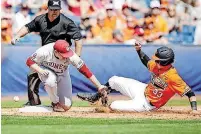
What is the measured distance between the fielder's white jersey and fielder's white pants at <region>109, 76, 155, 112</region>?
0.91 metres

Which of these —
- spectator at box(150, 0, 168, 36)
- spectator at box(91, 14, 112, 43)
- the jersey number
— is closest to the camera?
the jersey number

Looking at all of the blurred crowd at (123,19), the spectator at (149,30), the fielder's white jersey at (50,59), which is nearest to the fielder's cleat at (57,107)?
the fielder's white jersey at (50,59)

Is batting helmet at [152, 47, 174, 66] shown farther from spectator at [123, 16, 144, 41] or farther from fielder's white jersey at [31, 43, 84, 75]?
spectator at [123, 16, 144, 41]

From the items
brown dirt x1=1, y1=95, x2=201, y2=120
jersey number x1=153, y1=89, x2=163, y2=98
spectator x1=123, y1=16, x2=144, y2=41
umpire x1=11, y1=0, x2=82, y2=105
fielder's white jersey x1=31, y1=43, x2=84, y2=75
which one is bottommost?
brown dirt x1=1, y1=95, x2=201, y2=120

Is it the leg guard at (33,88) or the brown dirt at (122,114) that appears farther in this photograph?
the leg guard at (33,88)

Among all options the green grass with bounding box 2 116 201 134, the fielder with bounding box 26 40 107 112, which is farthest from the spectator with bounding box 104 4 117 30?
the green grass with bounding box 2 116 201 134

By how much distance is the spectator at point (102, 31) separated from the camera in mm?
Answer: 15664

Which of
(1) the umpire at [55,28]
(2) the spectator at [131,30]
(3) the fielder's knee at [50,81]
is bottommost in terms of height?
(3) the fielder's knee at [50,81]

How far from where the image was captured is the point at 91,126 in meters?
8.59

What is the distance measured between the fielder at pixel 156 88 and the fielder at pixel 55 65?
1.55 ft

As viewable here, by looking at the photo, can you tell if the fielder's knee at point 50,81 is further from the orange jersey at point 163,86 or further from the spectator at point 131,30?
the spectator at point 131,30

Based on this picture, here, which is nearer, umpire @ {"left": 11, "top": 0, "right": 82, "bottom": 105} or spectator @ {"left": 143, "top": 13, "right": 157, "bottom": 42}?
umpire @ {"left": 11, "top": 0, "right": 82, "bottom": 105}

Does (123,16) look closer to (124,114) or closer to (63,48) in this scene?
(124,114)

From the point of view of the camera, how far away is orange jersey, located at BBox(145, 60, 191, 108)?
33.3 feet
